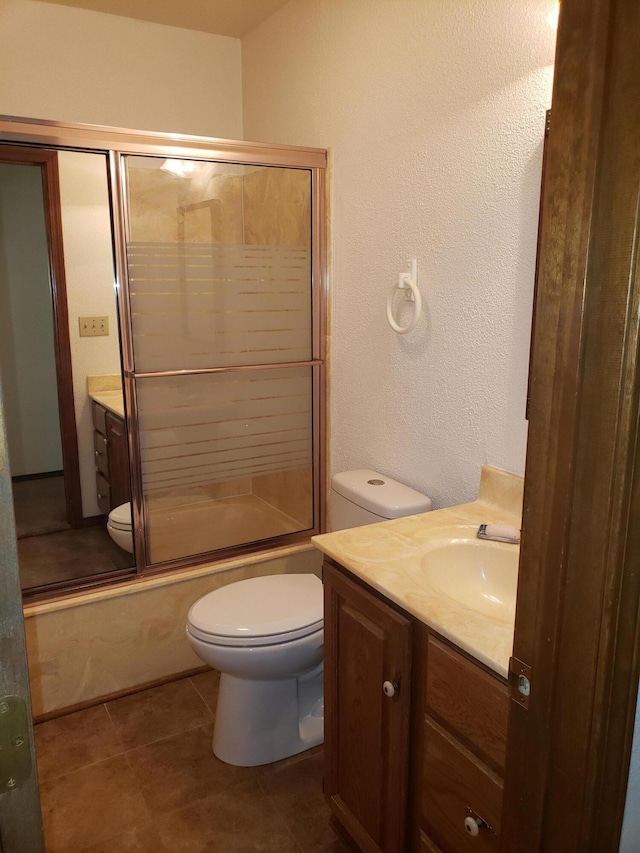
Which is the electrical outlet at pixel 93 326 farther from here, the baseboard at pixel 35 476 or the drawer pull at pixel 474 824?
the drawer pull at pixel 474 824

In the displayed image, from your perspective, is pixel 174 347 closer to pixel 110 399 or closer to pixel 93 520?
pixel 110 399

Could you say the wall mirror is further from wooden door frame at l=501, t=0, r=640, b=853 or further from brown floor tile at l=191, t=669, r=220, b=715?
wooden door frame at l=501, t=0, r=640, b=853

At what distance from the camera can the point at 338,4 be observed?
7.55 feet

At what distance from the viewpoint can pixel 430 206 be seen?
200 centimetres

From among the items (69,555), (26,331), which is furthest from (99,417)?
(26,331)

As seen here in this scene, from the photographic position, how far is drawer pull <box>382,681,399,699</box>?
53.5 inches

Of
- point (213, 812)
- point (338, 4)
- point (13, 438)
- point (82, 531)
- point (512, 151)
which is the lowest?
point (213, 812)

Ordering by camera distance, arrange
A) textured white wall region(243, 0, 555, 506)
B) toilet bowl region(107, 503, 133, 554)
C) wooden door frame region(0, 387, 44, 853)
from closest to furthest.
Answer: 1. wooden door frame region(0, 387, 44, 853)
2. textured white wall region(243, 0, 555, 506)
3. toilet bowl region(107, 503, 133, 554)

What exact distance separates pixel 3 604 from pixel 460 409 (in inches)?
63.3

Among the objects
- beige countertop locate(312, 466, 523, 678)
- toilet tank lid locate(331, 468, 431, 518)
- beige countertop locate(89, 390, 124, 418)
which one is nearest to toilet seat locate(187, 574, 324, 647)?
toilet tank lid locate(331, 468, 431, 518)

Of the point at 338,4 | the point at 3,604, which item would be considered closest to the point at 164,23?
the point at 338,4

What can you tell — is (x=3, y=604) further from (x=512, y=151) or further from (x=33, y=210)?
(x=33, y=210)

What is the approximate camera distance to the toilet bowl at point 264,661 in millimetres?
1912

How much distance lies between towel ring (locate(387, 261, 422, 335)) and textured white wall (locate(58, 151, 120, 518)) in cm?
151
